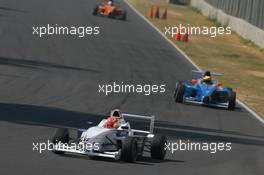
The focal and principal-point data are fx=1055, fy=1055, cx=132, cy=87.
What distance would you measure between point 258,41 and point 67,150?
119ft

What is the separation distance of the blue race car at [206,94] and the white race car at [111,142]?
33.2 ft

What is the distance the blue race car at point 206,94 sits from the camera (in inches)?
1170

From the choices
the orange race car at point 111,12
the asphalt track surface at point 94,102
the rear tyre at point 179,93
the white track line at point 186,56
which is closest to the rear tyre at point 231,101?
the asphalt track surface at point 94,102

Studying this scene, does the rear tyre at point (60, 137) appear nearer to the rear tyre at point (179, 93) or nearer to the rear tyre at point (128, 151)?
the rear tyre at point (128, 151)

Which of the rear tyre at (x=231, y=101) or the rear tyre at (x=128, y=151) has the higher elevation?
the rear tyre at (x=128, y=151)

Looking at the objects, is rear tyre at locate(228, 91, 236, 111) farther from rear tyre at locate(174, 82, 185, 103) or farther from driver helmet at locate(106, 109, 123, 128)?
driver helmet at locate(106, 109, 123, 128)

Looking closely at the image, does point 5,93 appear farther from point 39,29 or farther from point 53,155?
point 39,29

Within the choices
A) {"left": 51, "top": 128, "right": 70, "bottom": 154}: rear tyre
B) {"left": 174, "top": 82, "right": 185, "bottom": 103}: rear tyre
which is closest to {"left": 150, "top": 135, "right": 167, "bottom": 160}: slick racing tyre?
{"left": 51, "top": 128, "right": 70, "bottom": 154}: rear tyre

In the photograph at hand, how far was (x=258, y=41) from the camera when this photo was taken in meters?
53.4

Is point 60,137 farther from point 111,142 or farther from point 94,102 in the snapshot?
point 94,102

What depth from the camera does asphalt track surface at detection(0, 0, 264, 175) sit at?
18031 millimetres

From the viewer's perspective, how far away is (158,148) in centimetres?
1912

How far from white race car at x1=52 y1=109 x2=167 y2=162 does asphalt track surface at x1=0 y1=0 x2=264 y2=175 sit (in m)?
0.16

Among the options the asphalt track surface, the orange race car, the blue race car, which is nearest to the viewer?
the asphalt track surface
